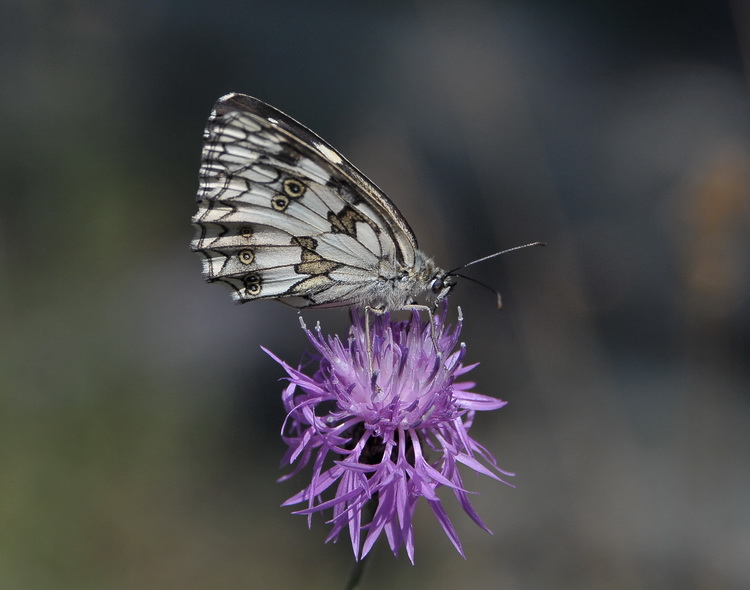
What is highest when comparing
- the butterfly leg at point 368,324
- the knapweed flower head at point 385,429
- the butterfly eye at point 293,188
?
the butterfly eye at point 293,188

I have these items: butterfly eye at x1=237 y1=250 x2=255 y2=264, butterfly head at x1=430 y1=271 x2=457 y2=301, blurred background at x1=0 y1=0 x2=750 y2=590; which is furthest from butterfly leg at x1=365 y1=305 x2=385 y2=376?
blurred background at x1=0 y1=0 x2=750 y2=590

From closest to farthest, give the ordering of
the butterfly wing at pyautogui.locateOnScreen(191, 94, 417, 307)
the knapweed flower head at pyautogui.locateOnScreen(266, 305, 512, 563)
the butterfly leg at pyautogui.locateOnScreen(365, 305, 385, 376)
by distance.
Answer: the knapweed flower head at pyautogui.locateOnScreen(266, 305, 512, 563), the butterfly leg at pyautogui.locateOnScreen(365, 305, 385, 376), the butterfly wing at pyautogui.locateOnScreen(191, 94, 417, 307)

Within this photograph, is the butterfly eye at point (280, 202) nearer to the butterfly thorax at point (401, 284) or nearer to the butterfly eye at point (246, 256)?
the butterfly eye at point (246, 256)

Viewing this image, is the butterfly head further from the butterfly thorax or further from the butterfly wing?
the butterfly wing

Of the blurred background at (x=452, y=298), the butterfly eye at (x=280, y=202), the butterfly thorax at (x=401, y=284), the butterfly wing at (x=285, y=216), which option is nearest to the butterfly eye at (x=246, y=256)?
the butterfly wing at (x=285, y=216)

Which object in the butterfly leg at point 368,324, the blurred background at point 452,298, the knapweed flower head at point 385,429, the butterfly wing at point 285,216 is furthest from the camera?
the blurred background at point 452,298

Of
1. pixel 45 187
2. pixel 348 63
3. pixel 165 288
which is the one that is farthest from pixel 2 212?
pixel 348 63

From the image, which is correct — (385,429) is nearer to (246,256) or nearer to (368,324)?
(368,324)
